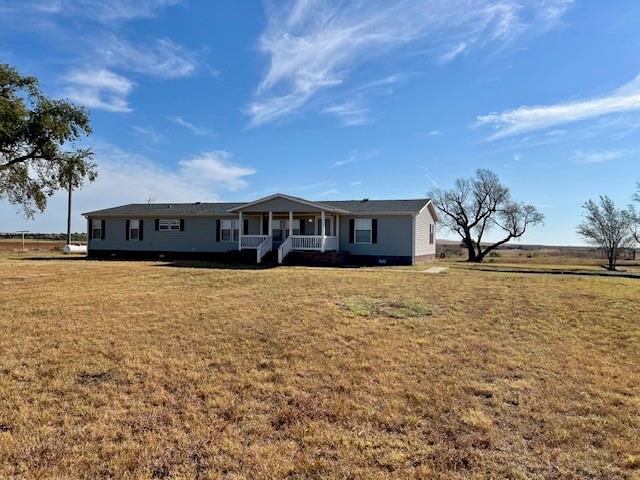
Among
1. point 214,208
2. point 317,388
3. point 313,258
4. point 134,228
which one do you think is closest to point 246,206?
point 214,208

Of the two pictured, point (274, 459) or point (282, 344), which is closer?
point (274, 459)

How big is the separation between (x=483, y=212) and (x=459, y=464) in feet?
123

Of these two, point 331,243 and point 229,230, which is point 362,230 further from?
point 229,230

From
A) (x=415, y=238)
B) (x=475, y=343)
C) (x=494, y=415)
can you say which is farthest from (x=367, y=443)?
(x=415, y=238)

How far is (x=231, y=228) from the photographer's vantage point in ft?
86.4

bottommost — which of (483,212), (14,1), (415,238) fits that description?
(415,238)

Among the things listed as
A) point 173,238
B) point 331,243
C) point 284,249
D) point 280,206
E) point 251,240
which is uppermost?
point 280,206

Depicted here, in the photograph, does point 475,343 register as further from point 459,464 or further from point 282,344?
point 459,464

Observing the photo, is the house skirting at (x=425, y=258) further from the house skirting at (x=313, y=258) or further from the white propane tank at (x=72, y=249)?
the white propane tank at (x=72, y=249)

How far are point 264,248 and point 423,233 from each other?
882cm

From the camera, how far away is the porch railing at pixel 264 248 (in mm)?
22442

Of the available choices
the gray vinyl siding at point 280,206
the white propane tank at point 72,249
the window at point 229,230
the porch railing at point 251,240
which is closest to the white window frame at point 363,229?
the gray vinyl siding at point 280,206

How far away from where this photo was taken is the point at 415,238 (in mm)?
23484

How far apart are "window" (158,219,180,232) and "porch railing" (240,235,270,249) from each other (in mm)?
5278
